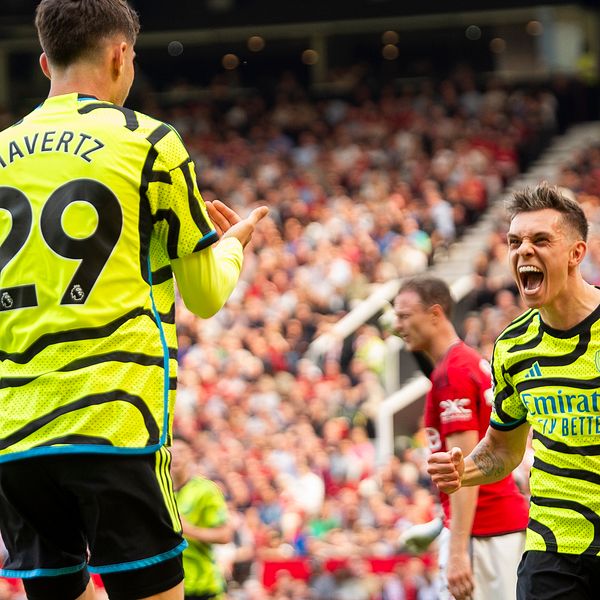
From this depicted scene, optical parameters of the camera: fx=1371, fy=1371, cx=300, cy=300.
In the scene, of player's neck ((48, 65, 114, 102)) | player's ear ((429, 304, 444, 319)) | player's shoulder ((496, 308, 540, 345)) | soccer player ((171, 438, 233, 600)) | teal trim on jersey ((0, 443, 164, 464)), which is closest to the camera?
teal trim on jersey ((0, 443, 164, 464))

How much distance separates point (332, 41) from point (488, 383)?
27665 mm

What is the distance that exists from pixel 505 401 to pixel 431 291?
1.88 meters

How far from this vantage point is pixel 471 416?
6.36 meters

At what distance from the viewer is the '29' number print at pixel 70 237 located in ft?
12.4

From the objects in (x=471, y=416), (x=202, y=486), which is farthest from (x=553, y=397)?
(x=202, y=486)

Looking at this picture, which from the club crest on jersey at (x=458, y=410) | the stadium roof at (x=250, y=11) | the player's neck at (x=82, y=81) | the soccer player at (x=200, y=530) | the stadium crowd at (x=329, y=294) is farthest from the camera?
the stadium roof at (x=250, y=11)

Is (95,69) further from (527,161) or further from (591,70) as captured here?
(591,70)

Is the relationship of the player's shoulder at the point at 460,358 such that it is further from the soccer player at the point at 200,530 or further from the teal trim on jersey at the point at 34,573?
the teal trim on jersey at the point at 34,573

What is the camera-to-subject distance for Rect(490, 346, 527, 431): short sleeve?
509 cm

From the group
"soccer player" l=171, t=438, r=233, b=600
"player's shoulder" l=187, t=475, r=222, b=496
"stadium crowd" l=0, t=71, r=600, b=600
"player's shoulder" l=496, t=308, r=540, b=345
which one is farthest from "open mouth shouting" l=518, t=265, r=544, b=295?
"stadium crowd" l=0, t=71, r=600, b=600

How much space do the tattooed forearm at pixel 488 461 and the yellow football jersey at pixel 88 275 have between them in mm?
1601

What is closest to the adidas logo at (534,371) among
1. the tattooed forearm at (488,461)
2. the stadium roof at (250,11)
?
the tattooed forearm at (488,461)

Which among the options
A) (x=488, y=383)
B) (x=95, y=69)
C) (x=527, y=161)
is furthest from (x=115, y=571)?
(x=527, y=161)

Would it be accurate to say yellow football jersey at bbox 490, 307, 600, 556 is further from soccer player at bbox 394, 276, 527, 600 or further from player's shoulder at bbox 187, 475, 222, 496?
player's shoulder at bbox 187, 475, 222, 496
